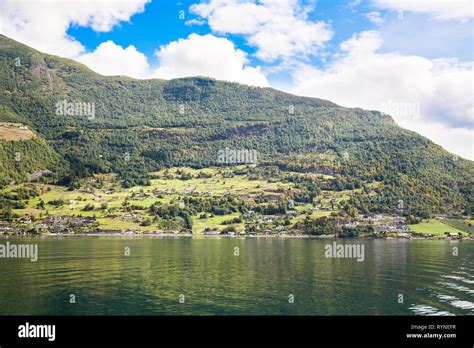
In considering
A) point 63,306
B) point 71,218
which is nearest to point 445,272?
point 63,306

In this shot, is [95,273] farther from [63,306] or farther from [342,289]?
[342,289]

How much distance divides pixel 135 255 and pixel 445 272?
199 ft

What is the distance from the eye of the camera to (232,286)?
193 feet

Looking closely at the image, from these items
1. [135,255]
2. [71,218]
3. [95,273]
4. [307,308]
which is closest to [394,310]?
[307,308]

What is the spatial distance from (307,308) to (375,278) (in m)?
24.2

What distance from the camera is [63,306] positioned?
1810 inches

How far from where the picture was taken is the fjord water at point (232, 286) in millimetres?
46375

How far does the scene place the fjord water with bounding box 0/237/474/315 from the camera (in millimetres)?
46375
